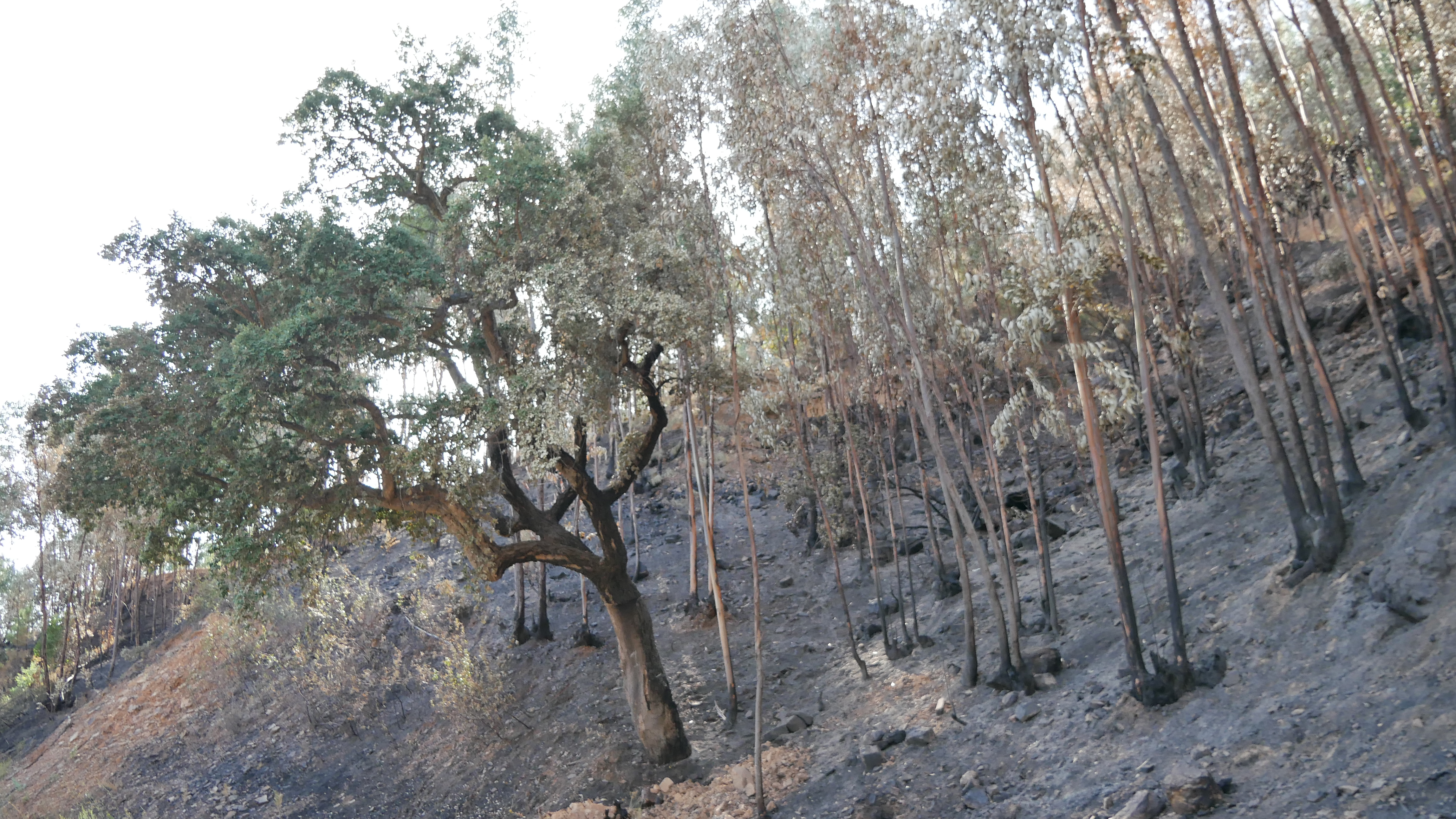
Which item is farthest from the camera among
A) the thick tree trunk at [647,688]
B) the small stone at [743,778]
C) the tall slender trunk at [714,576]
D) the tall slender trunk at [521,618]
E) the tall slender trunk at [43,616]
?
the tall slender trunk at [43,616]

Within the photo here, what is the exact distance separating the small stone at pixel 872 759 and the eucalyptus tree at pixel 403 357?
11.3ft

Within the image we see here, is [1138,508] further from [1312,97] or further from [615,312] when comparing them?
[1312,97]

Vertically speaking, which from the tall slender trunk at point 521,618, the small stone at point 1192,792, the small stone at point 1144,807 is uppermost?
the tall slender trunk at point 521,618

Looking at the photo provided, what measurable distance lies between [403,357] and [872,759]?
8451mm

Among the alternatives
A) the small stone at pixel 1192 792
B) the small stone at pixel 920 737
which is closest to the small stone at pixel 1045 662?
the small stone at pixel 920 737

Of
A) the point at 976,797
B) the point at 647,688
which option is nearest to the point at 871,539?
the point at 647,688

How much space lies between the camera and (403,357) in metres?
12.3

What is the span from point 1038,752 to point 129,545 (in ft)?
107

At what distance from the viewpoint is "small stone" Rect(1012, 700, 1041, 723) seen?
9.80 meters

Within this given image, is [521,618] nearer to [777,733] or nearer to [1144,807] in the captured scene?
[777,733]

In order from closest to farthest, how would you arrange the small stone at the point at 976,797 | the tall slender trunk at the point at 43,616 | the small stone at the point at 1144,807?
the small stone at the point at 1144,807, the small stone at the point at 976,797, the tall slender trunk at the point at 43,616

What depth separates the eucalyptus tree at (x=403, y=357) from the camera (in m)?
11.1

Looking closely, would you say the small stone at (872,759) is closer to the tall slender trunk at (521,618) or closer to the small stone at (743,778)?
the small stone at (743,778)

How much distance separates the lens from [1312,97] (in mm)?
22188
